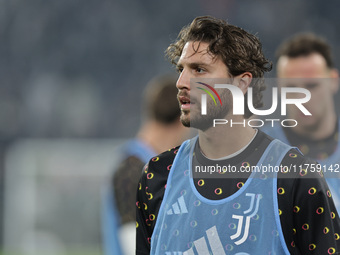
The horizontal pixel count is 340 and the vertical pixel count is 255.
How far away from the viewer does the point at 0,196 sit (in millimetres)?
10562

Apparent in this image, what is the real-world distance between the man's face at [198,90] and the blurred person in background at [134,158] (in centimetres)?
161

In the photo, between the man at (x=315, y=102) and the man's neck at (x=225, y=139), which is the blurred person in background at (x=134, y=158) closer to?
the man at (x=315, y=102)

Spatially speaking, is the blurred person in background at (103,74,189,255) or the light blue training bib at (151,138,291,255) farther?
the blurred person in background at (103,74,189,255)

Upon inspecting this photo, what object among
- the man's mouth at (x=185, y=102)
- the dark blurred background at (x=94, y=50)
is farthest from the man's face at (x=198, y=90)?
the dark blurred background at (x=94, y=50)

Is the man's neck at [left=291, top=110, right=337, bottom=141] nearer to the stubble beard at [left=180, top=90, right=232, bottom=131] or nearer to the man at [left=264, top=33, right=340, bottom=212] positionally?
the man at [left=264, top=33, right=340, bottom=212]

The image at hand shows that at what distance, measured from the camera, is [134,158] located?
3.31 m

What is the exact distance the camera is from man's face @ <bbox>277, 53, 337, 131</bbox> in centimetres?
284

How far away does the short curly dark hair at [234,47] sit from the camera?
159 centimetres

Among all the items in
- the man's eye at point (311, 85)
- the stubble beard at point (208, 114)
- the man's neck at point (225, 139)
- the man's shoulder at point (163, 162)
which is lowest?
the man's shoulder at point (163, 162)

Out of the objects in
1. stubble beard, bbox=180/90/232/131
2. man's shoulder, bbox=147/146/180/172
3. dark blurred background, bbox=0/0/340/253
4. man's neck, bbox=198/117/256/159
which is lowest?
man's shoulder, bbox=147/146/180/172

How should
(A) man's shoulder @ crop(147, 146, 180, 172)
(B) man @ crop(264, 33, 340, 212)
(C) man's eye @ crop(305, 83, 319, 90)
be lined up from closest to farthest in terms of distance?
(A) man's shoulder @ crop(147, 146, 180, 172) < (B) man @ crop(264, 33, 340, 212) < (C) man's eye @ crop(305, 83, 319, 90)

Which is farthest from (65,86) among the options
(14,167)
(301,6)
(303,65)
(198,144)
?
(198,144)

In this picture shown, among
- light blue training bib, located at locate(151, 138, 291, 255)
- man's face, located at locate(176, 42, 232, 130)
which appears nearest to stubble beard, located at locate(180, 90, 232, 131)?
man's face, located at locate(176, 42, 232, 130)

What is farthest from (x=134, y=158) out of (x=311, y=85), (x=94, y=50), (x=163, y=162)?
(x=94, y=50)
